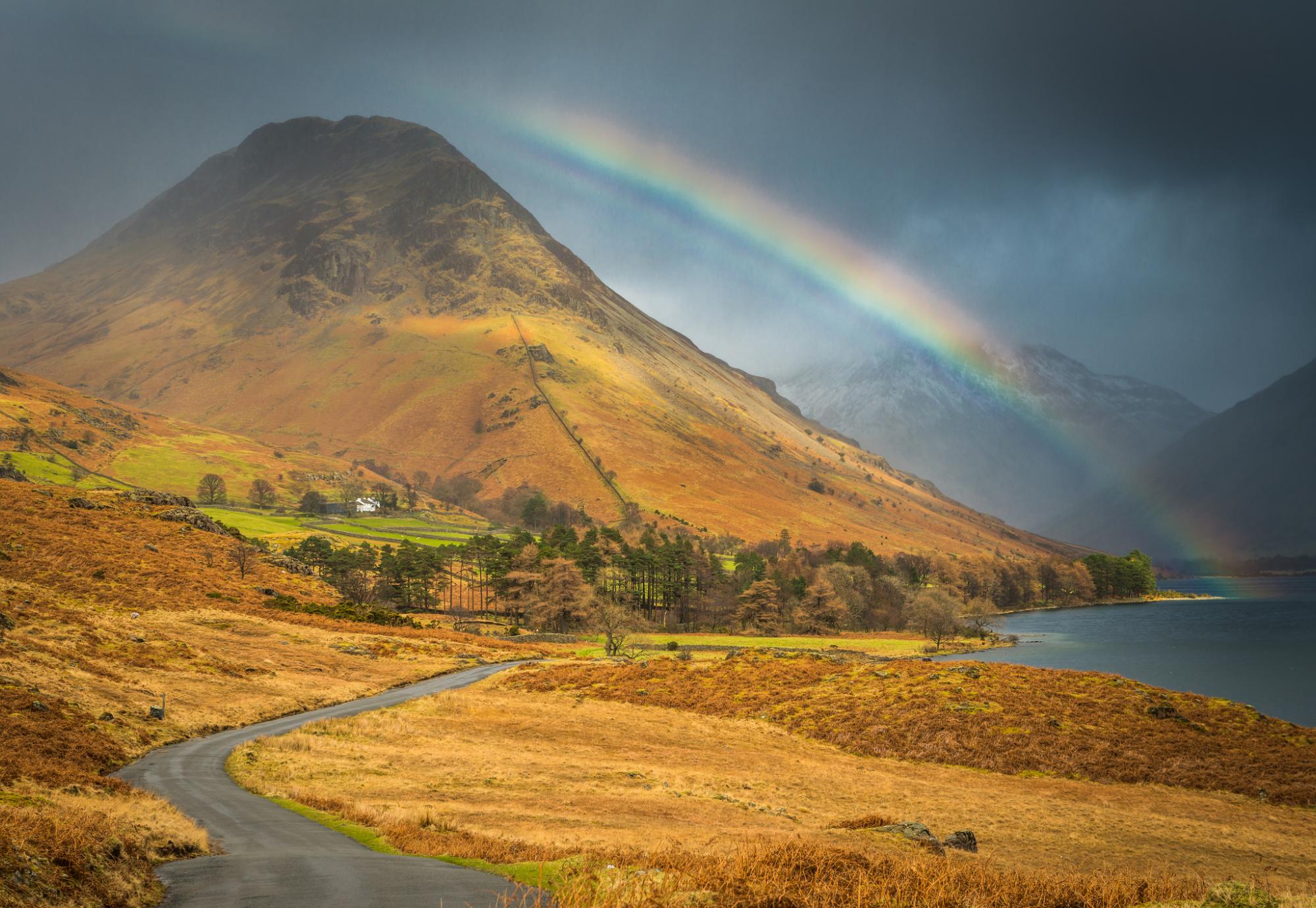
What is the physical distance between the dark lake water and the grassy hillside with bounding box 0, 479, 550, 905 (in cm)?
8351

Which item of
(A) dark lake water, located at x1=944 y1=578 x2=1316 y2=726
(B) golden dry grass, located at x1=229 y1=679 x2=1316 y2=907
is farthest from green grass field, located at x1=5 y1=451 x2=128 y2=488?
(A) dark lake water, located at x1=944 y1=578 x2=1316 y2=726

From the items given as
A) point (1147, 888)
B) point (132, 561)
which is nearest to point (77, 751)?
point (1147, 888)

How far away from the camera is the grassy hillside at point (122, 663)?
534 inches

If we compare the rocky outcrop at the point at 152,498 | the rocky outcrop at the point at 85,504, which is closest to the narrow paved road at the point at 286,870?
the rocky outcrop at the point at 85,504

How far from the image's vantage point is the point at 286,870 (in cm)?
1582

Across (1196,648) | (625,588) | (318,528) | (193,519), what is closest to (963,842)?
(193,519)

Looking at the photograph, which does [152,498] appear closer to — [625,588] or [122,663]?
[122,663]

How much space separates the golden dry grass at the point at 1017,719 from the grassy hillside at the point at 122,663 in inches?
904

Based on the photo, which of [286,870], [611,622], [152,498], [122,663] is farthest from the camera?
[152,498]

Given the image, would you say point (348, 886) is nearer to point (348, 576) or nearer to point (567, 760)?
point (567, 760)

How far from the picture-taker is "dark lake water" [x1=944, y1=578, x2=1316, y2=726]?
277 feet

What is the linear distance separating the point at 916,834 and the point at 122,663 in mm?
49539

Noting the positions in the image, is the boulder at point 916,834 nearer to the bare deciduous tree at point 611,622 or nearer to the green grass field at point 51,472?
the bare deciduous tree at point 611,622

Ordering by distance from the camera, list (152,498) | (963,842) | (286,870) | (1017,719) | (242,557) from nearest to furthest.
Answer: (286,870), (963,842), (1017,719), (242,557), (152,498)
